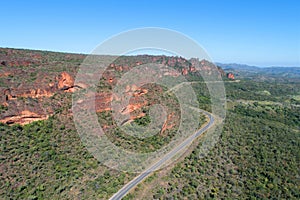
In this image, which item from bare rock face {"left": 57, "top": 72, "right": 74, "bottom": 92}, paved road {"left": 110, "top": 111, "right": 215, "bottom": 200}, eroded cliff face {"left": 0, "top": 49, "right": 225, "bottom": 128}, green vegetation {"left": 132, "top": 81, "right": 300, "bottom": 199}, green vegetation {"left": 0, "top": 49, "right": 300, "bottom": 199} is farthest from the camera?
bare rock face {"left": 57, "top": 72, "right": 74, "bottom": 92}

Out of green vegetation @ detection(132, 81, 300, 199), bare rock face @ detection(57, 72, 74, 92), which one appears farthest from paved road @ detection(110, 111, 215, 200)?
bare rock face @ detection(57, 72, 74, 92)

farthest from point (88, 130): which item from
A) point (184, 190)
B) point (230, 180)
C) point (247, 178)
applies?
point (247, 178)

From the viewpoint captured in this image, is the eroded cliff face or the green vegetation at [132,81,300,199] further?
the eroded cliff face

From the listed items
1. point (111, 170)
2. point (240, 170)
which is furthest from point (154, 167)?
point (240, 170)

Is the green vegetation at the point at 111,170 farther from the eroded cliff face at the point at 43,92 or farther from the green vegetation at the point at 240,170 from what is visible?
the eroded cliff face at the point at 43,92

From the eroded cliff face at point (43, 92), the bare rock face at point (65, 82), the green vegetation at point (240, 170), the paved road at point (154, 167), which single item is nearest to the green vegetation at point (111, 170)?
the green vegetation at point (240, 170)

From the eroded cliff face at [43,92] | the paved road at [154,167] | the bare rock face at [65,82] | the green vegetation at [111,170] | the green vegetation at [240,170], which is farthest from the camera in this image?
the bare rock face at [65,82]

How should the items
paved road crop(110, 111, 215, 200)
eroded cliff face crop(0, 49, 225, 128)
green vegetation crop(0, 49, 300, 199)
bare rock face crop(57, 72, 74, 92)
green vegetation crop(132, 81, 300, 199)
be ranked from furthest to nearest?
1. bare rock face crop(57, 72, 74, 92)
2. eroded cliff face crop(0, 49, 225, 128)
3. green vegetation crop(132, 81, 300, 199)
4. paved road crop(110, 111, 215, 200)
5. green vegetation crop(0, 49, 300, 199)

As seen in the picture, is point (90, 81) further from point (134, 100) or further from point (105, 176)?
point (105, 176)

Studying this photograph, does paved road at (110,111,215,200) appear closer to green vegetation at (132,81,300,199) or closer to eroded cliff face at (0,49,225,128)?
green vegetation at (132,81,300,199)

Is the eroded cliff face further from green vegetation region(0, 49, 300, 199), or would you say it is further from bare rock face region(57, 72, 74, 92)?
green vegetation region(0, 49, 300, 199)

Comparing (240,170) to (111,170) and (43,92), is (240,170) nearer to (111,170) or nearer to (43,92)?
(111,170)

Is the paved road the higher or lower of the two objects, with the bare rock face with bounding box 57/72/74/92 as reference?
lower
